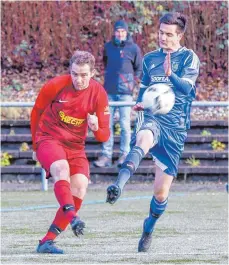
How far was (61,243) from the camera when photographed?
969cm

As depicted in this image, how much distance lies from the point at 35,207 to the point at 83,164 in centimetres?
412

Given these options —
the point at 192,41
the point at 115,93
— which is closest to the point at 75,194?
the point at 115,93

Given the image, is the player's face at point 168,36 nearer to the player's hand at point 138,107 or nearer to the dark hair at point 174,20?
the dark hair at point 174,20

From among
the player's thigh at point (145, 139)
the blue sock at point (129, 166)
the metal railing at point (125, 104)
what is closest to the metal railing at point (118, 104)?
the metal railing at point (125, 104)

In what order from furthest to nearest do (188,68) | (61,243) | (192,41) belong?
(192,41) → (61,243) → (188,68)

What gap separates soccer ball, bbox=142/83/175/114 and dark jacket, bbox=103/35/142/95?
7.52m

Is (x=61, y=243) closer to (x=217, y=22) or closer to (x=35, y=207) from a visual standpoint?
(x=35, y=207)

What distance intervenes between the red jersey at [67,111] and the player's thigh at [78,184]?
0.23 metres

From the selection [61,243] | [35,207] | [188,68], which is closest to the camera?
[188,68]

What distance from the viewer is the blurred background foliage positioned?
69.5 feet

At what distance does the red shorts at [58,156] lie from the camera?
356 inches

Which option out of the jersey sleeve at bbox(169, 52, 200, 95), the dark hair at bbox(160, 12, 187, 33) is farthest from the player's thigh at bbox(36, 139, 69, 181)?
the dark hair at bbox(160, 12, 187, 33)

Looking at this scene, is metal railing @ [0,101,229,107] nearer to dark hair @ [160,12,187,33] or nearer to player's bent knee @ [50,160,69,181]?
dark hair @ [160,12,187,33]

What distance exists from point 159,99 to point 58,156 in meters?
0.91
